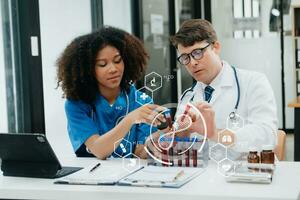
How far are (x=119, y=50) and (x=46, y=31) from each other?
1343mm

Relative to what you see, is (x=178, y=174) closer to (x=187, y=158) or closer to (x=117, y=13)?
(x=187, y=158)

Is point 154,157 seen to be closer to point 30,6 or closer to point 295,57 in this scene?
point 30,6

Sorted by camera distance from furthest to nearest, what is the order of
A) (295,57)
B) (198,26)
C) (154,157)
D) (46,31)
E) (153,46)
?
(295,57)
(153,46)
(46,31)
(198,26)
(154,157)

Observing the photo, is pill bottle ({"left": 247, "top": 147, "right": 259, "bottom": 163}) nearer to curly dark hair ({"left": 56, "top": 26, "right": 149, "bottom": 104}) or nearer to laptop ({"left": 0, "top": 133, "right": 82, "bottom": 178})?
laptop ({"left": 0, "top": 133, "right": 82, "bottom": 178})

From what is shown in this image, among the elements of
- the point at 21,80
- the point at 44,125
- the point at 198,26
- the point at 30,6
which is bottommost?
the point at 44,125

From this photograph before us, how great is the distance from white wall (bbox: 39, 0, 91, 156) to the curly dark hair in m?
1.07

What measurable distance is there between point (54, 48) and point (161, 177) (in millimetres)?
2048

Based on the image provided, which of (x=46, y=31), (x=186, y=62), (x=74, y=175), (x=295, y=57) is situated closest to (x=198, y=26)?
(x=186, y=62)

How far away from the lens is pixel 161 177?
1517 millimetres

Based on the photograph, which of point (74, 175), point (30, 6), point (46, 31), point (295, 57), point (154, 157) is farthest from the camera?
point (295, 57)

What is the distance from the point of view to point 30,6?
2.90 metres

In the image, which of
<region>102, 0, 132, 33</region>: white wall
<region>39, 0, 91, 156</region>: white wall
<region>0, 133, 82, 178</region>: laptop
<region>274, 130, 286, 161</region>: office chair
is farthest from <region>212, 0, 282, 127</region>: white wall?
<region>0, 133, 82, 178</region>: laptop

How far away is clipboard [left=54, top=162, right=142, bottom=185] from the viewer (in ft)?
5.02
